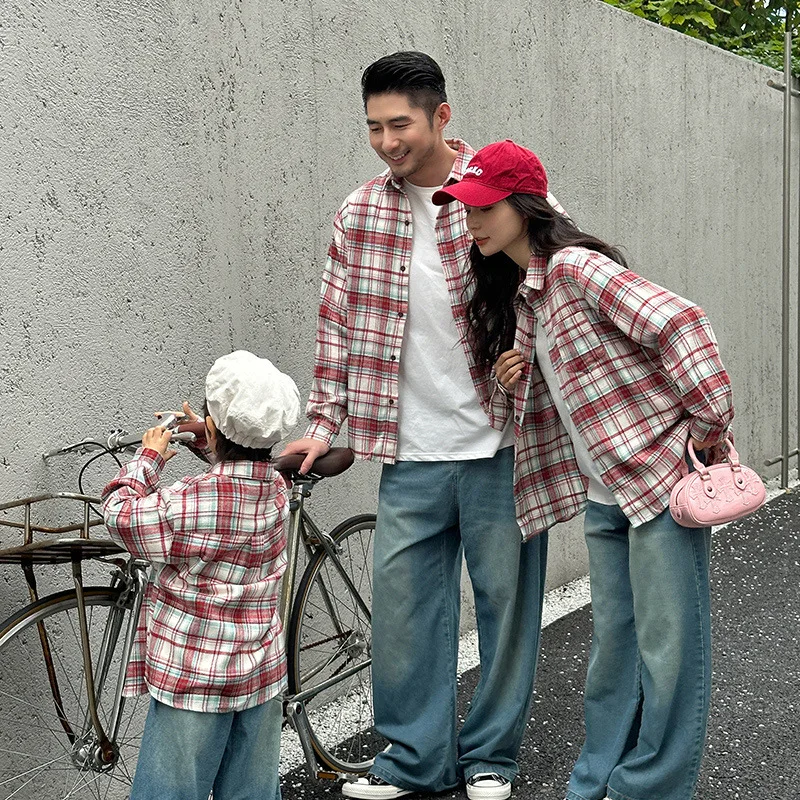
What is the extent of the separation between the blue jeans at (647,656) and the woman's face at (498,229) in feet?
2.39

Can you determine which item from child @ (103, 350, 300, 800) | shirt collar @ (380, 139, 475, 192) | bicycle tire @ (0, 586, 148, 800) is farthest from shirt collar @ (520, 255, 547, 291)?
bicycle tire @ (0, 586, 148, 800)

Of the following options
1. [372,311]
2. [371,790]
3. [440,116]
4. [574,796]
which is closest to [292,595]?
[371,790]

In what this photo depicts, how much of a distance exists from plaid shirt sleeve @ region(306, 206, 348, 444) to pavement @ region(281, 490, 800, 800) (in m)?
1.16

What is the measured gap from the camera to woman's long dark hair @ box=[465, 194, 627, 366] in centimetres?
323

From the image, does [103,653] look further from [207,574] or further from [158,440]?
[158,440]

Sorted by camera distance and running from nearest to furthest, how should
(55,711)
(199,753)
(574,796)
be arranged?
(199,753) < (55,711) < (574,796)

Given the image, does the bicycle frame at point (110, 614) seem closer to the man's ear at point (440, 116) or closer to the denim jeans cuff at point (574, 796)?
the denim jeans cuff at point (574, 796)

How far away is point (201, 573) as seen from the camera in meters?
2.76

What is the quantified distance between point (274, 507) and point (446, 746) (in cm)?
121

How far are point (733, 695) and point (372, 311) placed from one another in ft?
6.53

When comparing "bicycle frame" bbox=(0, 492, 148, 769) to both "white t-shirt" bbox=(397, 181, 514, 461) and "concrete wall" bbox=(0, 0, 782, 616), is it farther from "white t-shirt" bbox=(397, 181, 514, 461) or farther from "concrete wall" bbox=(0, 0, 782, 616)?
"white t-shirt" bbox=(397, 181, 514, 461)

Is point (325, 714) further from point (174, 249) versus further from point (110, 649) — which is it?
point (174, 249)

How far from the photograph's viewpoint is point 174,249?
12.0 feet

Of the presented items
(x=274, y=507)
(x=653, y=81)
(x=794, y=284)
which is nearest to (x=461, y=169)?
(x=274, y=507)
